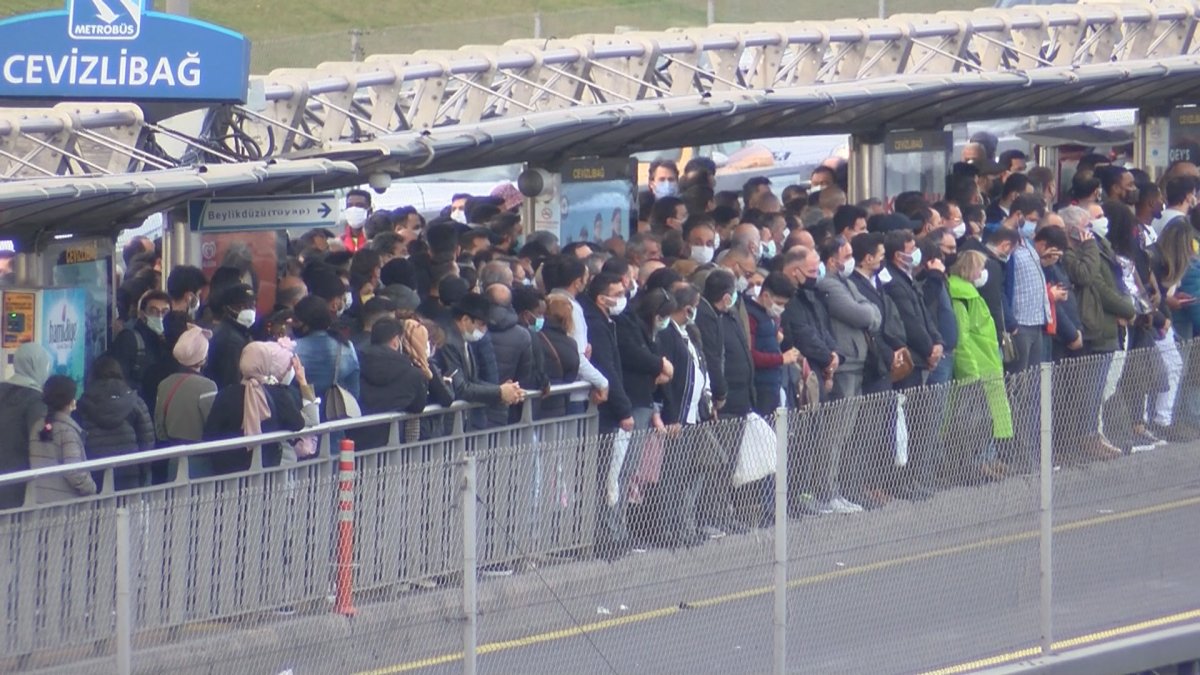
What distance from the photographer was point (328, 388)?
11047 mm

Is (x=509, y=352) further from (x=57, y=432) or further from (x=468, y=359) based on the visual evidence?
(x=57, y=432)

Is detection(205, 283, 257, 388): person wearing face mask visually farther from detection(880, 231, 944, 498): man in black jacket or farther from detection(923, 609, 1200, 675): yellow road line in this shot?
detection(880, 231, 944, 498): man in black jacket

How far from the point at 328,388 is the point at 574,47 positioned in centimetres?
446

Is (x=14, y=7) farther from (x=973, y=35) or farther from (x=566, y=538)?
(x=566, y=538)

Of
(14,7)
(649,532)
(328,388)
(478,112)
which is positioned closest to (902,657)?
(649,532)

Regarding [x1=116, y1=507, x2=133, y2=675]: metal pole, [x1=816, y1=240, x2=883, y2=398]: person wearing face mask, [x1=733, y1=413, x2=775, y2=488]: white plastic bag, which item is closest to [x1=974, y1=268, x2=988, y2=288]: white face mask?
[x1=816, y1=240, x2=883, y2=398]: person wearing face mask

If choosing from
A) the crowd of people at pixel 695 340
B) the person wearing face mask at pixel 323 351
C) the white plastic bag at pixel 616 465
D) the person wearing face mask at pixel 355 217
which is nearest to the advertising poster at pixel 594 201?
the crowd of people at pixel 695 340

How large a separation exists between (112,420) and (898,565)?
3.91 m

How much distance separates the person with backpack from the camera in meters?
10.3

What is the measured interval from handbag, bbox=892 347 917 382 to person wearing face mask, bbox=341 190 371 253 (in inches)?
227

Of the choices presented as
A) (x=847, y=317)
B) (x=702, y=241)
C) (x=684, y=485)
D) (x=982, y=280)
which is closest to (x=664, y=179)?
(x=702, y=241)

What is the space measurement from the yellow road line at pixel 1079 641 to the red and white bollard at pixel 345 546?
294 centimetres

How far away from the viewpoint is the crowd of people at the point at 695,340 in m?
9.68

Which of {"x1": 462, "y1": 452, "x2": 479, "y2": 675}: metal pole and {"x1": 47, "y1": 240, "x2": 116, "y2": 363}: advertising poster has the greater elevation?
{"x1": 47, "y1": 240, "x2": 116, "y2": 363}: advertising poster
